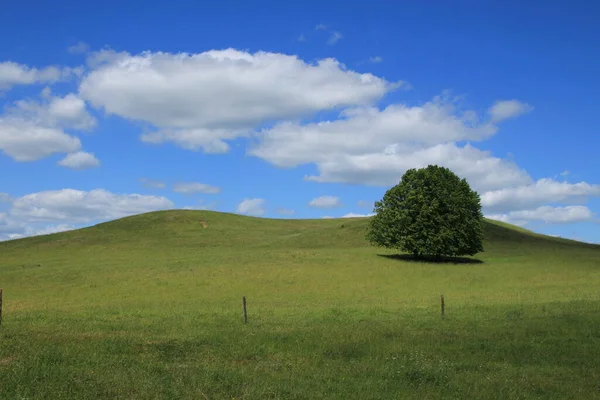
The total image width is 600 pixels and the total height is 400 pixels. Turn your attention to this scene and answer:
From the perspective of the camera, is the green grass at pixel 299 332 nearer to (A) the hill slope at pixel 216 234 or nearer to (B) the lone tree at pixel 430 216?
(B) the lone tree at pixel 430 216

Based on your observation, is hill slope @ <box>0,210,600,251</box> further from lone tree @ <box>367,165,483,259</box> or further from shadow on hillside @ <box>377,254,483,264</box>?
lone tree @ <box>367,165,483,259</box>

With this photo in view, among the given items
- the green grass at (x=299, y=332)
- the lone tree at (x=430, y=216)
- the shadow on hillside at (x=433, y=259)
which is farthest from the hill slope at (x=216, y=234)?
the green grass at (x=299, y=332)

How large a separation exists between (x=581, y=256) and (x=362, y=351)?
75377 mm

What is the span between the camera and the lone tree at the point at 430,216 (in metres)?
72.9

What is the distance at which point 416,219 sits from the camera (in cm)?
7381

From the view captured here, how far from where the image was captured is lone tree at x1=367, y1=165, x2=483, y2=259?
7288cm

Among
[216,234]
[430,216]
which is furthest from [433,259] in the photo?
[216,234]

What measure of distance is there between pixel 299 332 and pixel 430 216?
2104 inches

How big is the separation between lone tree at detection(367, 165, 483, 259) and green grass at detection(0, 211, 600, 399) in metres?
5.17

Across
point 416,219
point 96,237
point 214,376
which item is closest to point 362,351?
point 214,376

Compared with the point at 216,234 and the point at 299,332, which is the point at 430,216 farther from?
the point at 216,234

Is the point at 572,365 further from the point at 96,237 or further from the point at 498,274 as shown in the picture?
the point at 96,237

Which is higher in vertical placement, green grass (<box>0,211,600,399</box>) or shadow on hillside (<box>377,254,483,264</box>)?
shadow on hillside (<box>377,254,483,264</box>)

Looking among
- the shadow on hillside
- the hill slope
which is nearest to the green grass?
the shadow on hillside
